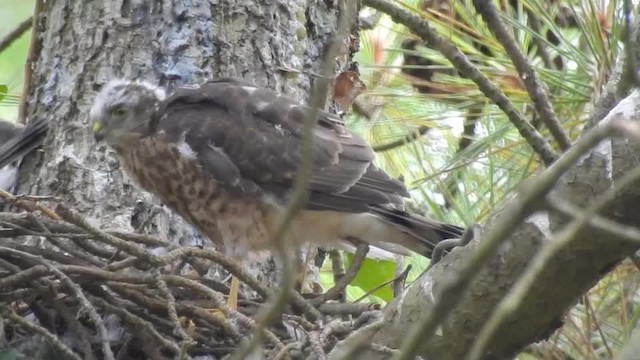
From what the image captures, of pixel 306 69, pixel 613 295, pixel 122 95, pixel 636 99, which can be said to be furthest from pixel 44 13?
pixel 636 99

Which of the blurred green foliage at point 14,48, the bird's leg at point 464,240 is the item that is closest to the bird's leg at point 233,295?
the bird's leg at point 464,240

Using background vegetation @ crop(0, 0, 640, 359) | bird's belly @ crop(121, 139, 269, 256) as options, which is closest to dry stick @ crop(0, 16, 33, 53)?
background vegetation @ crop(0, 0, 640, 359)

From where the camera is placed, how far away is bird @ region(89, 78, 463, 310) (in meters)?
3.15

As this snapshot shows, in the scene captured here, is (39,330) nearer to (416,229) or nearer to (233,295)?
(233,295)

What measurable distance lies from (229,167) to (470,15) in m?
1.02

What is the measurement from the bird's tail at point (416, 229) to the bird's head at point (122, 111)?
707mm

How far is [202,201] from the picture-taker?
125 inches

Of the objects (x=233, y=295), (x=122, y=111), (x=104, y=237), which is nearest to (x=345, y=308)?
(x=233, y=295)

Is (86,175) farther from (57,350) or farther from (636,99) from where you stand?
(636,99)

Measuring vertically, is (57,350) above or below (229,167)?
below

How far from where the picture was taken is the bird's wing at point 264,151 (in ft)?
10.3

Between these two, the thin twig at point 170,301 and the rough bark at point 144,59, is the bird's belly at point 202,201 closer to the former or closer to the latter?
the rough bark at point 144,59

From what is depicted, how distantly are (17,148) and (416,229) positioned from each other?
1.22 metres

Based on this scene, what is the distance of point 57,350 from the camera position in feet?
8.51
